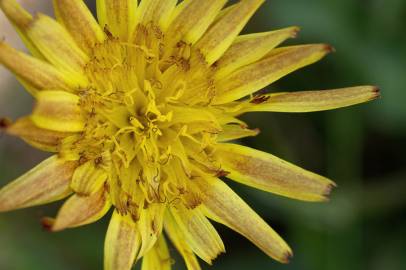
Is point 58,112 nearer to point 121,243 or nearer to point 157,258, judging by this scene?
point 121,243

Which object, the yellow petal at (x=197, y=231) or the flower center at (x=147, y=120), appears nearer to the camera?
the flower center at (x=147, y=120)

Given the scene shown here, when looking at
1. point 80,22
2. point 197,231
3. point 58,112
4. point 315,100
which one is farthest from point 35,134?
point 315,100

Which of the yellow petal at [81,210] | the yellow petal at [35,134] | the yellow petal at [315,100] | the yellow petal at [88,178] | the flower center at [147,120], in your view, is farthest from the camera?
the yellow petal at [315,100]

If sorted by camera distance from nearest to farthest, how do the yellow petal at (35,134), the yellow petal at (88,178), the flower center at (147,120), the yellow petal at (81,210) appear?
the yellow petal at (35,134)
the yellow petal at (81,210)
the yellow petal at (88,178)
the flower center at (147,120)

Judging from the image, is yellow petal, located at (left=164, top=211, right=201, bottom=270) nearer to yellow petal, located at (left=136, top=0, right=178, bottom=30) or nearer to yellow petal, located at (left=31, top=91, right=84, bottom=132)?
yellow petal, located at (left=31, top=91, right=84, bottom=132)

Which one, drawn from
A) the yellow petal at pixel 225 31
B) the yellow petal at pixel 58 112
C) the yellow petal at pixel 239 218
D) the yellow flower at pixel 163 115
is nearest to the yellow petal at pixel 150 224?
the yellow flower at pixel 163 115

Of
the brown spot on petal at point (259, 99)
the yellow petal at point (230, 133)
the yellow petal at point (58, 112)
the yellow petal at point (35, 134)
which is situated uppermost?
Result: the brown spot on petal at point (259, 99)

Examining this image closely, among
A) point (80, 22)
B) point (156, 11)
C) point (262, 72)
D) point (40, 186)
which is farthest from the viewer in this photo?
point (262, 72)

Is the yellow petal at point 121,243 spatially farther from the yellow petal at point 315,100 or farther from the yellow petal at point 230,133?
the yellow petal at point 315,100
